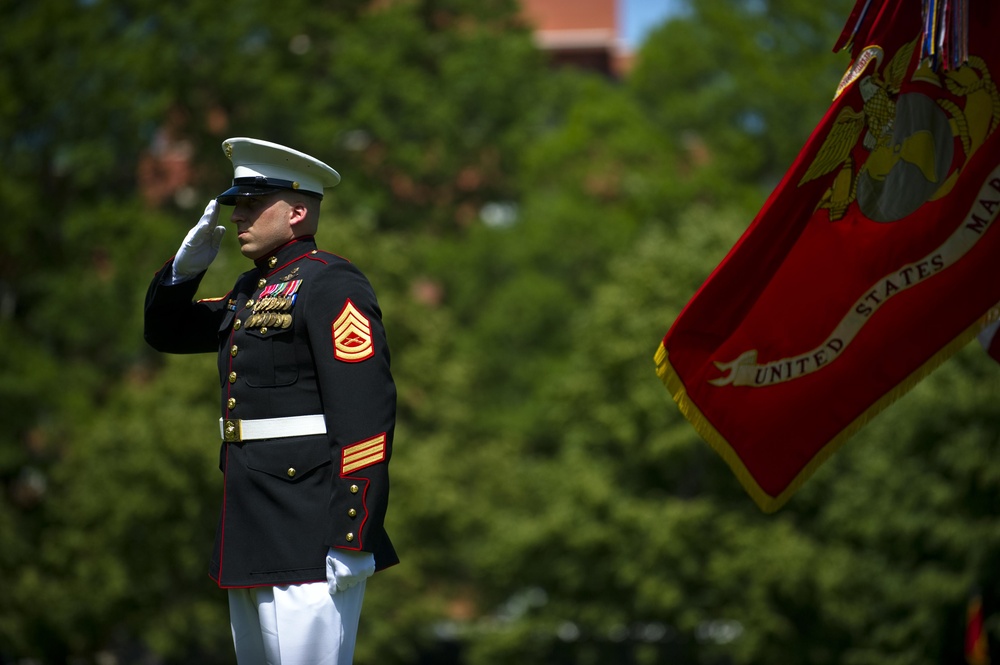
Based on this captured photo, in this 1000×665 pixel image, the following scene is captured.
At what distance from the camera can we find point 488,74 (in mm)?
33000

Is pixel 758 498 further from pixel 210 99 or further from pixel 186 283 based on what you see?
pixel 210 99

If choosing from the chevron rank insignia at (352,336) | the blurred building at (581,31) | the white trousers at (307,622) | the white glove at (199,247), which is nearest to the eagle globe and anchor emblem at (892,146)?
the chevron rank insignia at (352,336)

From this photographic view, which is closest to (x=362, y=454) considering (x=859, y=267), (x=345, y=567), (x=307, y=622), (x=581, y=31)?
(x=345, y=567)

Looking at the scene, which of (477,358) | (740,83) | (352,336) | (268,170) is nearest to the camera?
(352,336)

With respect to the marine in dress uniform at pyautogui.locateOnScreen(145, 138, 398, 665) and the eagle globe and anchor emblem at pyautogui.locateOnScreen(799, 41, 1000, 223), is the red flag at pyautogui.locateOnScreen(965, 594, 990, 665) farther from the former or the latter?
the marine in dress uniform at pyautogui.locateOnScreen(145, 138, 398, 665)

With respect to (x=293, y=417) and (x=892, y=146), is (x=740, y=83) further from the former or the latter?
(x=293, y=417)

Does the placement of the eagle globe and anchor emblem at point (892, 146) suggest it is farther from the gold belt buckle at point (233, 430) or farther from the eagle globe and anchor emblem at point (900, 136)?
the gold belt buckle at point (233, 430)

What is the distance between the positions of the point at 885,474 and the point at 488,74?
15746 millimetres

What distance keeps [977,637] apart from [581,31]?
108ft

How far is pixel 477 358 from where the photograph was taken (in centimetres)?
2927

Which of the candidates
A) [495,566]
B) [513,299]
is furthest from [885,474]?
[513,299]

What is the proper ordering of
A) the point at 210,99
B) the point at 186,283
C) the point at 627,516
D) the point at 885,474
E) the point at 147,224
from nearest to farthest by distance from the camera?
the point at 186,283 < the point at 885,474 < the point at 627,516 < the point at 147,224 < the point at 210,99

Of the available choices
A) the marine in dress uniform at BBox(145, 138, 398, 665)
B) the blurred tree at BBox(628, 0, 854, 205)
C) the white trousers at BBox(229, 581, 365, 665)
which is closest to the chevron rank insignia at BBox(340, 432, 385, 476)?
the marine in dress uniform at BBox(145, 138, 398, 665)

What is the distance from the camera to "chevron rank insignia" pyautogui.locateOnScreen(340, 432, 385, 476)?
427 cm
